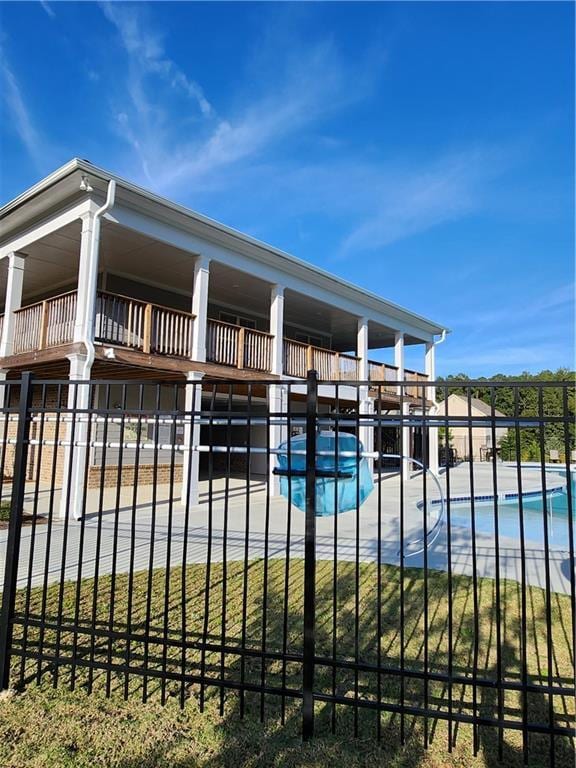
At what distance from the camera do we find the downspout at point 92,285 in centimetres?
811

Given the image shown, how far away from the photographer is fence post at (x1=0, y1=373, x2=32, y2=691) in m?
2.86

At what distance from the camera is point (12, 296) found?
10211 mm

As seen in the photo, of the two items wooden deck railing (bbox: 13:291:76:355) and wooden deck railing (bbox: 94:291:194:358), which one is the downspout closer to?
wooden deck railing (bbox: 94:291:194:358)

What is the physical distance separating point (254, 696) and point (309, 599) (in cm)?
92

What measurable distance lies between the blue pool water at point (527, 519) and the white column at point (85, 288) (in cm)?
813

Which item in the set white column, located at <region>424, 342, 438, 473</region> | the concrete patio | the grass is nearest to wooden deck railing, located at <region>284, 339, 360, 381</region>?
the concrete patio

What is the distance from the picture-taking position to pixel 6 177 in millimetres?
11273

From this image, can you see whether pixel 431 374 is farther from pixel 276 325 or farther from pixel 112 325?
pixel 112 325

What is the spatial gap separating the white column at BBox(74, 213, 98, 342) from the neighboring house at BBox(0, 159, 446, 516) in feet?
0.06

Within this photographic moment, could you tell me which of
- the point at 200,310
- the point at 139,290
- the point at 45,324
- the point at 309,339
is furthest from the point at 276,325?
the point at 309,339

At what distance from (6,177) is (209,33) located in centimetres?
676

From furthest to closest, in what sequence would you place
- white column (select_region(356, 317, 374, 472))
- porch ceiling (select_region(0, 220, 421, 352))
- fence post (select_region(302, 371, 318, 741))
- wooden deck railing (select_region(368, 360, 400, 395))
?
wooden deck railing (select_region(368, 360, 400, 395))
white column (select_region(356, 317, 374, 472))
porch ceiling (select_region(0, 220, 421, 352))
fence post (select_region(302, 371, 318, 741))

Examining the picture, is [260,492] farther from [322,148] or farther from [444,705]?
[444,705]

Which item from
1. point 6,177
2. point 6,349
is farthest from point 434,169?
point 6,349
